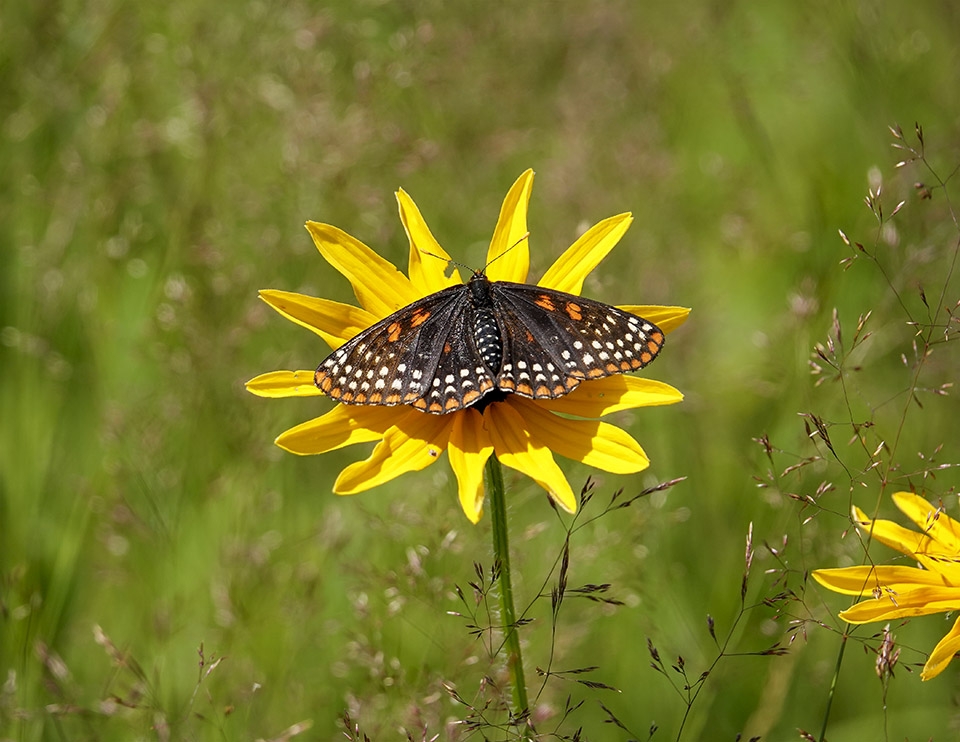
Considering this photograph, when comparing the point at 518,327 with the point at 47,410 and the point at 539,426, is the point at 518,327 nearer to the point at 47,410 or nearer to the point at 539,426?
the point at 539,426

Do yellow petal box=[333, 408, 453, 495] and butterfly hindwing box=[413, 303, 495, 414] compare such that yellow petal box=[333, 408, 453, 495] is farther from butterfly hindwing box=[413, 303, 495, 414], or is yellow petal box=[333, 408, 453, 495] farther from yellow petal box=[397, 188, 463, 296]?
yellow petal box=[397, 188, 463, 296]

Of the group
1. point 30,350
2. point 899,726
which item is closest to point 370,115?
point 30,350

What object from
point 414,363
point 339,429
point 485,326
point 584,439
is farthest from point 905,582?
point 339,429

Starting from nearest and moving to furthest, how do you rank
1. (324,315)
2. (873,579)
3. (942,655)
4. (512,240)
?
(942,655)
(873,579)
(324,315)
(512,240)

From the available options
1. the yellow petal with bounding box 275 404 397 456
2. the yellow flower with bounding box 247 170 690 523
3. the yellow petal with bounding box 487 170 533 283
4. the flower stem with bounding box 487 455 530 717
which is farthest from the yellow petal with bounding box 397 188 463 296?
the flower stem with bounding box 487 455 530 717

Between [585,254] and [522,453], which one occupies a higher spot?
[585,254]

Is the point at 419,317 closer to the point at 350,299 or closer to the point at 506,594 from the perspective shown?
the point at 506,594
